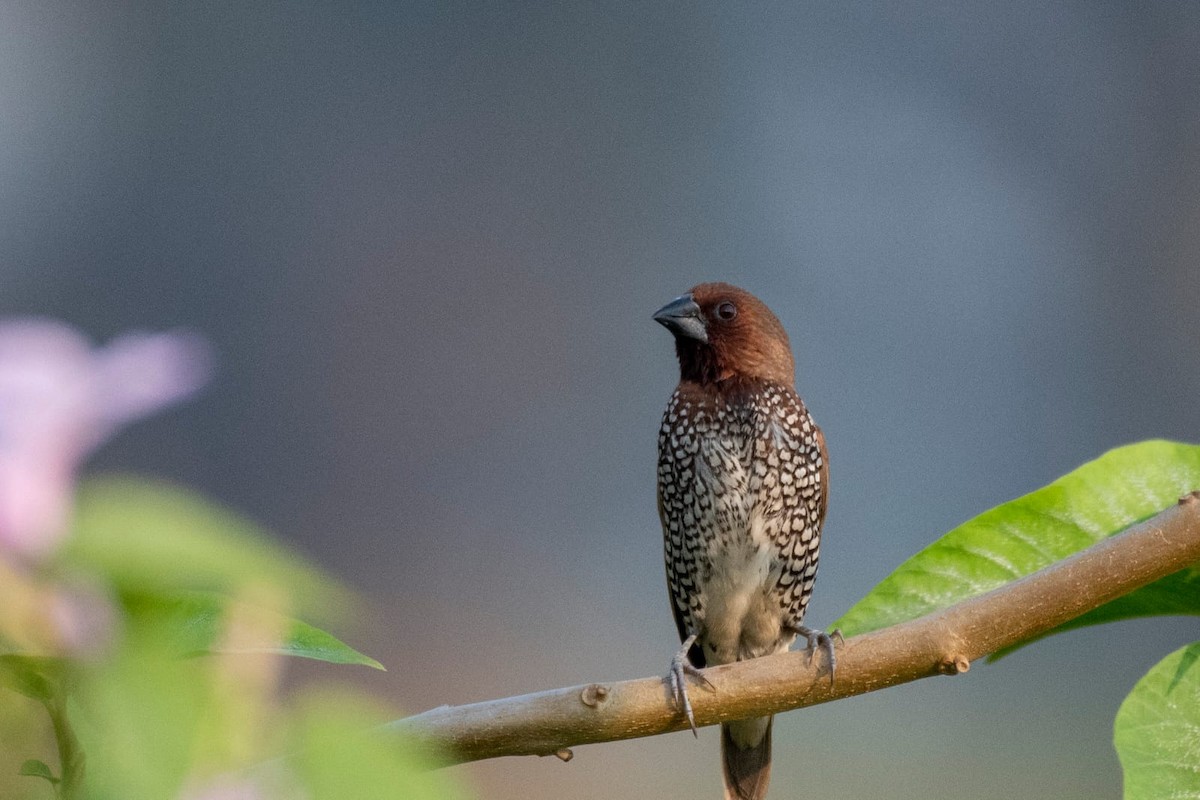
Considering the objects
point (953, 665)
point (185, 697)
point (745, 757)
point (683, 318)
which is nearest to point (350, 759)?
point (185, 697)

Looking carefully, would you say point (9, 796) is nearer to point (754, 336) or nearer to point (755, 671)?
point (755, 671)

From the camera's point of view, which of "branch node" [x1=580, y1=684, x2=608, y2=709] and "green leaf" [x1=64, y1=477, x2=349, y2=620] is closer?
"green leaf" [x1=64, y1=477, x2=349, y2=620]

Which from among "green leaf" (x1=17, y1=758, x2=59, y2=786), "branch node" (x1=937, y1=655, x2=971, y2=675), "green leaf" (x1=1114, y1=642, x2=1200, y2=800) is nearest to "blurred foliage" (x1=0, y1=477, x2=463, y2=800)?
"green leaf" (x1=17, y1=758, x2=59, y2=786)

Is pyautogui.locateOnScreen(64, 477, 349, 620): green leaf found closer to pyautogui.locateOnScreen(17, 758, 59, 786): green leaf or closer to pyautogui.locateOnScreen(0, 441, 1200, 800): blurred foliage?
pyautogui.locateOnScreen(0, 441, 1200, 800): blurred foliage

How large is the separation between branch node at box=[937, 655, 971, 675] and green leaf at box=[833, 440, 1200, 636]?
6 centimetres

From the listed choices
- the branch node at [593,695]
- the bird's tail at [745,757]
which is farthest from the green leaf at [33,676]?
the bird's tail at [745,757]

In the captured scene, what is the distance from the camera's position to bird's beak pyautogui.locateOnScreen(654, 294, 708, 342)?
169 centimetres

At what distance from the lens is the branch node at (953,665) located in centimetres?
85

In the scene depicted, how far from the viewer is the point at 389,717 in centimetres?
23

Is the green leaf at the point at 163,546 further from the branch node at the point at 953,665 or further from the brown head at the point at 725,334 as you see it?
the brown head at the point at 725,334

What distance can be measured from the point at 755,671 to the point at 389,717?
789 mm

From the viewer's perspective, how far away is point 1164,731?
695 millimetres

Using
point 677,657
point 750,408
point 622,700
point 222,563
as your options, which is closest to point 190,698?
point 222,563

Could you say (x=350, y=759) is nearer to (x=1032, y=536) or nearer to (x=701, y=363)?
(x=1032, y=536)
